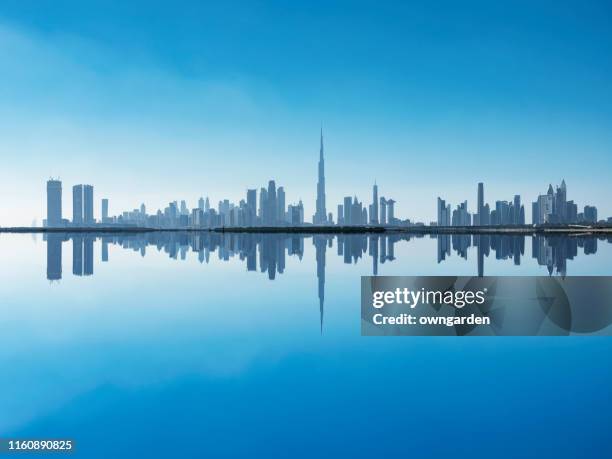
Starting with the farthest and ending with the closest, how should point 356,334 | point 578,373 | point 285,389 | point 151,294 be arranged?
1. point 151,294
2. point 356,334
3. point 578,373
4. point 285,389

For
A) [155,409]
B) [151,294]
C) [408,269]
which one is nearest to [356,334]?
[155,409]

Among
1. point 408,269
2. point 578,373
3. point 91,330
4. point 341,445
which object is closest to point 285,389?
point 341,445

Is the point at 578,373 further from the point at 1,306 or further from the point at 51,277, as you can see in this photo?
the point at 51,277

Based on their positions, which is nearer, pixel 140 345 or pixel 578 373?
pixel 578 373

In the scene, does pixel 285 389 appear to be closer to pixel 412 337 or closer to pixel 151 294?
pixel 412 337

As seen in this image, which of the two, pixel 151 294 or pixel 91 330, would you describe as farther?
pixel 151 294

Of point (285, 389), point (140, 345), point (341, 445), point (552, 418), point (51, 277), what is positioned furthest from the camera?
point (51, 277)

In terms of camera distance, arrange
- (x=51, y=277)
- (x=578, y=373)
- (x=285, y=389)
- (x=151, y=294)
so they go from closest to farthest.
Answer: (x=285, y=389), (x=578, y=373), (x=151, y=294), (x=51, y=277)

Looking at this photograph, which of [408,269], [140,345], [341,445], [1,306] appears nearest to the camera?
[341,445]
